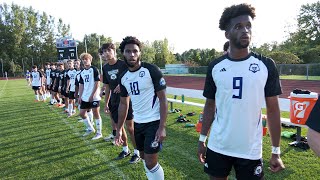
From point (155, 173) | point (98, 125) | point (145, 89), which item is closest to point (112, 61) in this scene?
point (145, 89)

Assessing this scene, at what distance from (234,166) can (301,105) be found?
149 inches

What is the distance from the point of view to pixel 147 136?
3719 mm

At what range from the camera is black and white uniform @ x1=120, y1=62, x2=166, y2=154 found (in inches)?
146

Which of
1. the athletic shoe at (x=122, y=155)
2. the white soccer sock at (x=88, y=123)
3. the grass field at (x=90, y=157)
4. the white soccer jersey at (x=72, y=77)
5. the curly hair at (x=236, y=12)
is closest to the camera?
the curly hair at (x=236, y=12)

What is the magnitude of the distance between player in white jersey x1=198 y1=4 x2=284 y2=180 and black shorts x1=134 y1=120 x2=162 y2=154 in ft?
4.14

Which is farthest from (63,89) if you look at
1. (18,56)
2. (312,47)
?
(18,56)

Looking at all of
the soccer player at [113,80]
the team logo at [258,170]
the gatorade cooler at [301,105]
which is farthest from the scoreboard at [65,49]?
the team logo at [258,170]

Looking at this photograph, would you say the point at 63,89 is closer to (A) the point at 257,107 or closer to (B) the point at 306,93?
(B) the point at 306,93

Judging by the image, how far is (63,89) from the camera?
38.9ft

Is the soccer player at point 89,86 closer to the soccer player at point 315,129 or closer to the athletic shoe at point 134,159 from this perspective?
the athletic shoe at point 134,159

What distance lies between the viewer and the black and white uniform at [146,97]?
3719mm

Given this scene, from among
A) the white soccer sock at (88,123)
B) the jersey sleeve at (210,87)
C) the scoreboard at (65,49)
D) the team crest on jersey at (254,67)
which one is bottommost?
the white soccer sock at (88,123)

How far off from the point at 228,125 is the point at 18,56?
74950 millimetres

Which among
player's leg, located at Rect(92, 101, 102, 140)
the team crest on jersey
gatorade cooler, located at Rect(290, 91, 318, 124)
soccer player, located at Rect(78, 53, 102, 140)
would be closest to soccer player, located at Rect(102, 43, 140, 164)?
soccer player, located at Rect(78, 53, 102, 140)
